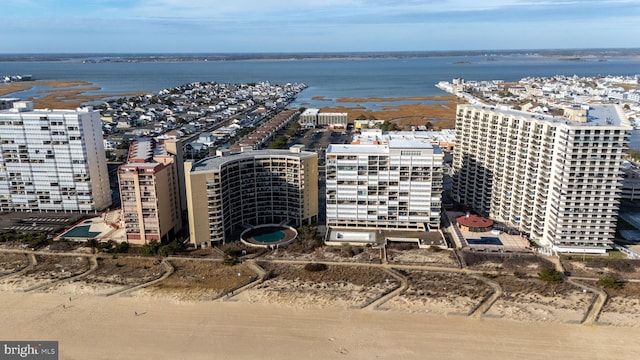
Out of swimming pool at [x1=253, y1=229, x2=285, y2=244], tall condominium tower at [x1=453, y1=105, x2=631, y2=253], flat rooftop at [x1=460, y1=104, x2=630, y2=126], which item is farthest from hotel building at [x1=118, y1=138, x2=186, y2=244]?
flat rooftop at [x1=460, y1=104, x2=630, y2=126]

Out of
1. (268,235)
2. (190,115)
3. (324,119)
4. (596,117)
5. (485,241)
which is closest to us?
(596,117)

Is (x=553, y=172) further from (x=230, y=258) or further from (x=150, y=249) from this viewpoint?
(x=150, y=249)

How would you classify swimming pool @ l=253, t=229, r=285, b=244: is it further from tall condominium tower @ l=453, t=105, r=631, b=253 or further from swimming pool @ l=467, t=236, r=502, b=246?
tall condominium tower @ l=453, t=105, r=631, b=253

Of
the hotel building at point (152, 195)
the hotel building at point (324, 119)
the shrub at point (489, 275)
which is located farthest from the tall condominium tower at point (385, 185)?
the hotel building at point (324, 119)

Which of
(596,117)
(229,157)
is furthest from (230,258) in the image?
(596,117)

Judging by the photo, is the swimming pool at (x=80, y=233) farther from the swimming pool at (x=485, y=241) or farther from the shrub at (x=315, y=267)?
the swimming pool at (x=485, y=241)
